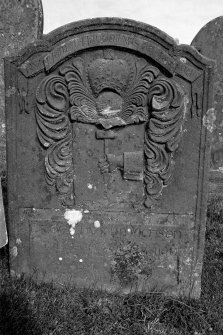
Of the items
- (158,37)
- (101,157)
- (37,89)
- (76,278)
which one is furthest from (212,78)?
A: (76,278)

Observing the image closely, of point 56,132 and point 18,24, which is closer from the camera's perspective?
point 56,132

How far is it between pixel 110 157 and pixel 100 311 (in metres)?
1.28

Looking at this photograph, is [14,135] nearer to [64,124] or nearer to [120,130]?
[64,124]

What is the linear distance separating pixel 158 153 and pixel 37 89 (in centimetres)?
115

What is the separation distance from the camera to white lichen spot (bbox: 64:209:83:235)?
Result: 3971 mm

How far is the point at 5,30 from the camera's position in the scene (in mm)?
7047

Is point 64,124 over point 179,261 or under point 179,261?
over

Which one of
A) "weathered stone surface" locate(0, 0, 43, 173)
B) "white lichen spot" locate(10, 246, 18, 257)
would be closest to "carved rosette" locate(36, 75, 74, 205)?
"white lichen spot" locate(10, 246, 18, 257)

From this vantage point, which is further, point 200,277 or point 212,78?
point 200,277

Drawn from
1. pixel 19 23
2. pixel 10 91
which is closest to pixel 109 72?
pixel 10 91

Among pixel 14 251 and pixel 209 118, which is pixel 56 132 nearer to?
pixel 14 251

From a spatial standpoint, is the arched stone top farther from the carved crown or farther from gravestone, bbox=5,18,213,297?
the carved crown

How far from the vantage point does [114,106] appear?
3.75 m

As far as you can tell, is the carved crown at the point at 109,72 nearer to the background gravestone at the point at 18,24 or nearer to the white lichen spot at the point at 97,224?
the white lichen spot at the point at 97,224
